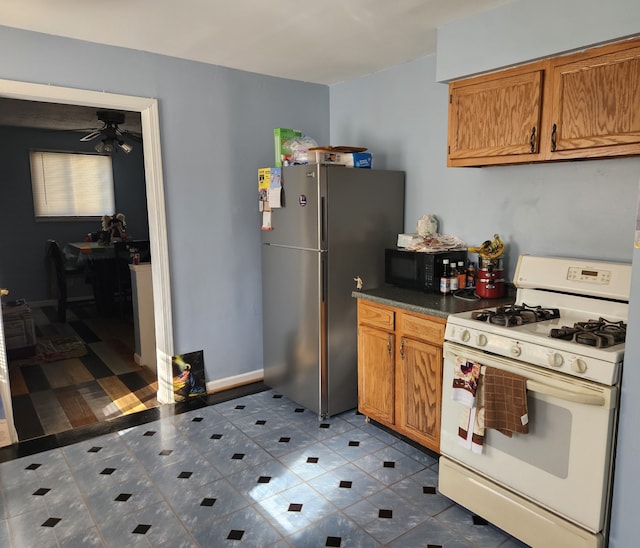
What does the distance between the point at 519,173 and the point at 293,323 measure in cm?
169

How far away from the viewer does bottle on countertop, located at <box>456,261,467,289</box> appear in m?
2.88

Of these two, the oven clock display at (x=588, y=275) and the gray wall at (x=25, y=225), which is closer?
the oven clock display at (x=588, y=275)

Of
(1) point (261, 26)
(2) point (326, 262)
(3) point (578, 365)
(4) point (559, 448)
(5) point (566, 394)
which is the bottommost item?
(4) point (559, 448)

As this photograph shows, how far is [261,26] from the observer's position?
2.63m

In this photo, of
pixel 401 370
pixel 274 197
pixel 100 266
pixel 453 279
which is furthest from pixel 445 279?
pixel 100 266

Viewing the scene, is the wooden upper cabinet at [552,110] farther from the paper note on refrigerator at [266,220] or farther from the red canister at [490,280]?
the paper note on refrigerator at [266,220]

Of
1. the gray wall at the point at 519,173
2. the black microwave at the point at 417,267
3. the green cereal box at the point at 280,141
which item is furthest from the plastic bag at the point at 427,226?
the green cereal box at the point at 280,141

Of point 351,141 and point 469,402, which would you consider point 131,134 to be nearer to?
point 351,141

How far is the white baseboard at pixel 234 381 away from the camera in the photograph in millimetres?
3643

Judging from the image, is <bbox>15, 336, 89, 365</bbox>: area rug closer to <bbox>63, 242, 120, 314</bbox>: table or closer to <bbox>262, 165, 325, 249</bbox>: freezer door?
<bbox>63, 242, 120, 314</bbox>: table

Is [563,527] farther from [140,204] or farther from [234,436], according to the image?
[140,204]

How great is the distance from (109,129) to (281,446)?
3.60 metres

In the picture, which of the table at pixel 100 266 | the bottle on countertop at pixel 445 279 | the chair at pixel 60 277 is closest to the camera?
the bottle on countertop at pixel 445 279

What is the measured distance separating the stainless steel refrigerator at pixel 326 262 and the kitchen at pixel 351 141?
0.33 m
